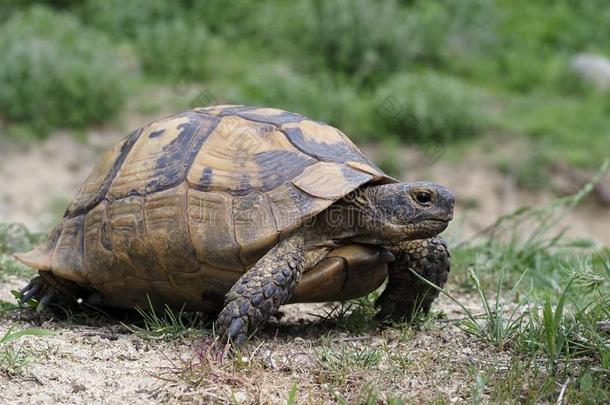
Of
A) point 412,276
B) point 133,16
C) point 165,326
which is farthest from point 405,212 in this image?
point 133,16

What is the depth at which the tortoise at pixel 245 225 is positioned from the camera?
328cm

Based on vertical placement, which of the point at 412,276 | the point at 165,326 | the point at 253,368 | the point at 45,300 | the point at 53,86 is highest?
the point at 412,276

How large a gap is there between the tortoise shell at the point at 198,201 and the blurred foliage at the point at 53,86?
Result: 5446 mm

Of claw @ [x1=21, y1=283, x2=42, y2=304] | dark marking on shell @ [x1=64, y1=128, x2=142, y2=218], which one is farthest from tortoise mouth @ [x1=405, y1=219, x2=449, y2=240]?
claw @ [x1=21, y1=283, x2=42, y2=304]

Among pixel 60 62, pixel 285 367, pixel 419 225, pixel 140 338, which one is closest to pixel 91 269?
pixel 140 338

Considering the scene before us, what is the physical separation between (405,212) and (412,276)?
1.13ft

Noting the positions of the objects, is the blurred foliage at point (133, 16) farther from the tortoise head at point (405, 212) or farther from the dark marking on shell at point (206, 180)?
the tortoise head at point (405, 212)

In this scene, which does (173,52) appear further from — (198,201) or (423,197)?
(423,197)

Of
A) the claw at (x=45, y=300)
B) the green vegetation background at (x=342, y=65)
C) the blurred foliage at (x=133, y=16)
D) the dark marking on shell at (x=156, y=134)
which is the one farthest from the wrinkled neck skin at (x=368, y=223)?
the blurred foliage at (x=133, y=16)

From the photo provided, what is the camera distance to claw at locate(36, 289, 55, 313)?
3.76 meters

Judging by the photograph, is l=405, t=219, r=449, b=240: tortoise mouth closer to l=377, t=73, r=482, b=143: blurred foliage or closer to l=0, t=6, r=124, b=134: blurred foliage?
l=377, t=73, r=482, b=143: blurred foliage

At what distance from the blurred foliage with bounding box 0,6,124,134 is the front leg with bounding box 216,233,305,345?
628 centimetres

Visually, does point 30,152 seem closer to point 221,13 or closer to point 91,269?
point 221,13

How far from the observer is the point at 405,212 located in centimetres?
343
